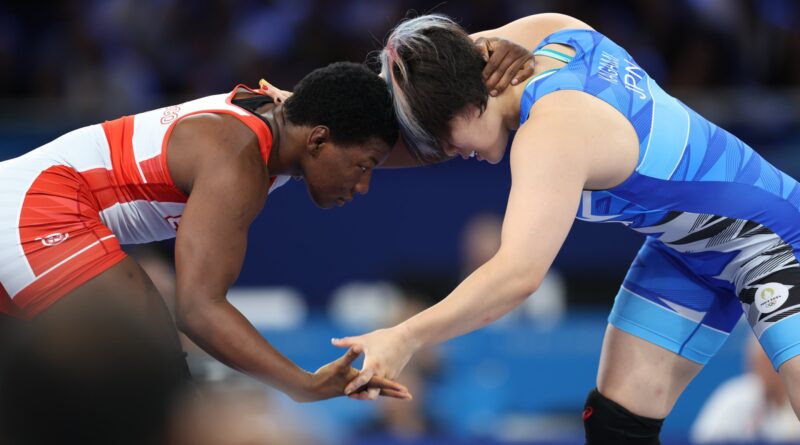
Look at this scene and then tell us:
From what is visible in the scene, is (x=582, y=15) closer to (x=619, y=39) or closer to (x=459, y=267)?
(x=619, y=39)

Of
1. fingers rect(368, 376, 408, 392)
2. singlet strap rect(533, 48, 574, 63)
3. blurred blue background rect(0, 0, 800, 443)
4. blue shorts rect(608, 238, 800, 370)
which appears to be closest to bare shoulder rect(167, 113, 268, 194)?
fingers rect(368, 376, 408, 392)

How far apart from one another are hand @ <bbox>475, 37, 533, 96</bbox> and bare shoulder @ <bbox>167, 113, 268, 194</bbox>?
0.70 meters

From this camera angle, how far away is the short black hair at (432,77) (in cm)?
315

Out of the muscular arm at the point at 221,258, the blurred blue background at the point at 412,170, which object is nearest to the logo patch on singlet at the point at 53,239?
the muscular arm at the point at 221,258

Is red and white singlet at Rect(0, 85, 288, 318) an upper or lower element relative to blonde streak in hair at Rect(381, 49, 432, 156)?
lower

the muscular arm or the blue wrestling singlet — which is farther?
the blue wrestling singlet

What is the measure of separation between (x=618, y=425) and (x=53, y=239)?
1.87m

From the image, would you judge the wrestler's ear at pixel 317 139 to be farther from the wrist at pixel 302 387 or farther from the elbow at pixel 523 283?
the elbow at pixel 523 283

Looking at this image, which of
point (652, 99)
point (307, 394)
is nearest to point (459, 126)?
point (652, 99)

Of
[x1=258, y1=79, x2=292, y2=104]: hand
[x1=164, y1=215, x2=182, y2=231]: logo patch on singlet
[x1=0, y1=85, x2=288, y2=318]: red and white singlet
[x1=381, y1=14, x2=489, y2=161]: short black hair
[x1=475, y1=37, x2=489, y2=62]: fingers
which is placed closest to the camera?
[x1=0, y1=85, x2=288, y2=318]: red and white singlet

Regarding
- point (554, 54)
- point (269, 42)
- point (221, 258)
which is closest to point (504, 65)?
point (554, 54)

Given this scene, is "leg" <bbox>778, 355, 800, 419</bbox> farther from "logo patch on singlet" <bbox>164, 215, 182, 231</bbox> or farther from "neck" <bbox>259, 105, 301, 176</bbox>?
"logo patch on singlet" <bbox>164, 215, 182, 231</bbox>

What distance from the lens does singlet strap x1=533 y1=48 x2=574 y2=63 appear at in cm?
328

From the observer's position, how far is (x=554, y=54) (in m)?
3.31
